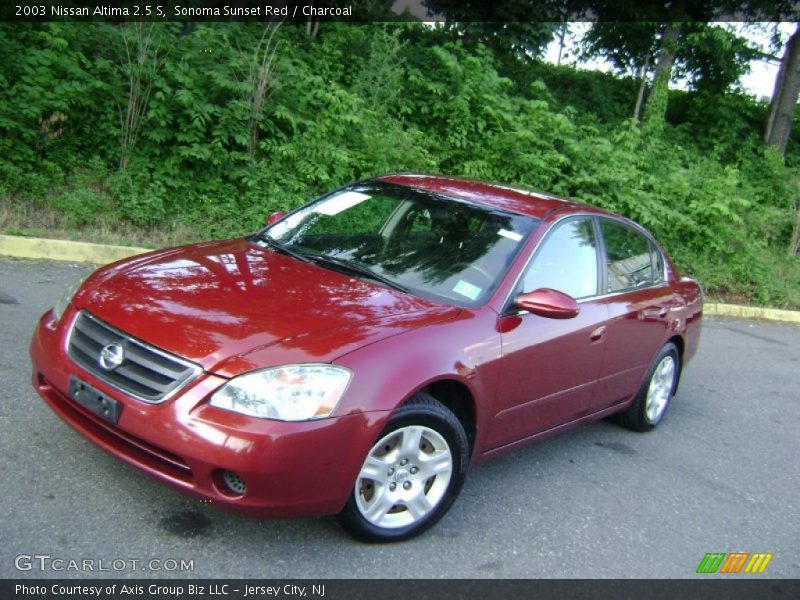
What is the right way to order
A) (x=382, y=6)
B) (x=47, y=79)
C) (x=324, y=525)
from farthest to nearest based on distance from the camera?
(x=382, y=6) < (x=47, y=79) < (x=324, y=525)

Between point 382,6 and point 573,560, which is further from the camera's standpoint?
point 382,6

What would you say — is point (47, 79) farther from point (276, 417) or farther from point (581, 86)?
point (581, 86)

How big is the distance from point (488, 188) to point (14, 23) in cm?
788

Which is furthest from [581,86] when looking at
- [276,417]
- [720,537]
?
[276,417]

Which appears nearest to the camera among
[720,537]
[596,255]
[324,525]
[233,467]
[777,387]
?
[233,467]

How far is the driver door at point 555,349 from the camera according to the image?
383 cm

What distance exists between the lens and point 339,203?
482 cm

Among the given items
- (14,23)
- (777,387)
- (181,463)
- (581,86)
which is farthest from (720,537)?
(581,86)

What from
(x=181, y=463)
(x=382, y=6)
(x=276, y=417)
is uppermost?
(x=382, y=6)

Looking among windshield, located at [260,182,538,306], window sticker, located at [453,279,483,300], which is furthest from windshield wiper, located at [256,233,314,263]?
window sticker, located at [453,279,483,300]

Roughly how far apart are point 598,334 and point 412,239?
1178 millimetres

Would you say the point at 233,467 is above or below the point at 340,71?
below

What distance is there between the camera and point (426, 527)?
11.4 ft
